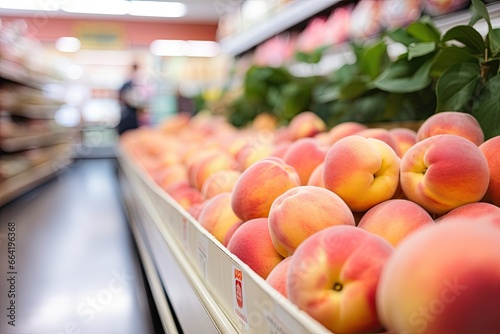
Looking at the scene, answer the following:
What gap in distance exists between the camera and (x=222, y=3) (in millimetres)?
7699

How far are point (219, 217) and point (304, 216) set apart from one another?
0.37 metres

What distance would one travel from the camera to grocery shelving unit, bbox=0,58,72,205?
4652mm

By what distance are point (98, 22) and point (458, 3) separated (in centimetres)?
991

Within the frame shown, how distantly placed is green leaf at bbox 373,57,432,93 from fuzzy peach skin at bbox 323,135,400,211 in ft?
1.99

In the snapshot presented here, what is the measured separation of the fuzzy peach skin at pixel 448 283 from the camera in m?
0.45

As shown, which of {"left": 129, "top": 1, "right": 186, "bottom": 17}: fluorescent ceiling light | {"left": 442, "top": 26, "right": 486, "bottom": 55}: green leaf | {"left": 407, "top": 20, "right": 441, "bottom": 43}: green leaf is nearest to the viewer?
{"left": 442, "top": 26, "right": 486, "bottom": 55}: green leaf

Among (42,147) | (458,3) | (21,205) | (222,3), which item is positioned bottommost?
(21,205)

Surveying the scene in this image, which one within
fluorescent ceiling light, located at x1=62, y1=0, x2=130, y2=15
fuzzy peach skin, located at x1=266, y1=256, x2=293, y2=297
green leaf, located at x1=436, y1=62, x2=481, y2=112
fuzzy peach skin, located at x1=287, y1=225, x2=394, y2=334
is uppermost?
fluorescent ceiling light, located at x1=62, y1=0, x2=130, y2=15

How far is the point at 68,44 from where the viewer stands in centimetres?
1085

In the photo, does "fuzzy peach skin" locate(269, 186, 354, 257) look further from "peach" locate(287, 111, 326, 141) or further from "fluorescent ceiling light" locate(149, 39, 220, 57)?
"fluorescent ceiling light" locate(149, 39, 220, 57)

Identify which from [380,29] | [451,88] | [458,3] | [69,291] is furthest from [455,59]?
[69,291]

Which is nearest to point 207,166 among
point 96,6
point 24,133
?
point 24,133

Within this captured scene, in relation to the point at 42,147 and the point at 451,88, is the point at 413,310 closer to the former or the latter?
the point at 451,88

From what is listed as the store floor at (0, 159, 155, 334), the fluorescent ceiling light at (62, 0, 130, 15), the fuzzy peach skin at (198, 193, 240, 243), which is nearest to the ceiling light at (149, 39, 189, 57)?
the fluorescent ceiling light at (62, 0, 130, 15)
